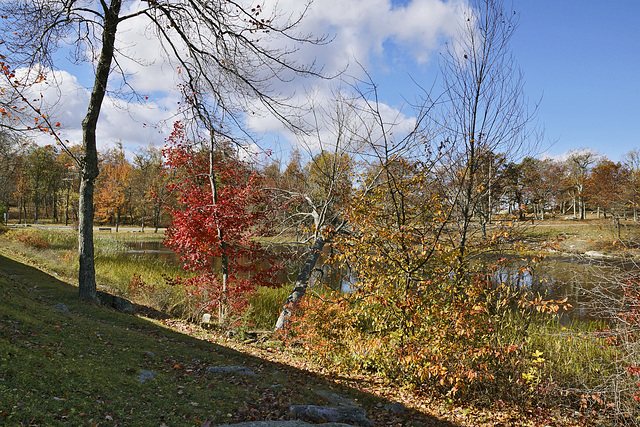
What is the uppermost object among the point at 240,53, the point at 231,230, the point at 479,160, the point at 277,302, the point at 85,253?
the point at 240,53

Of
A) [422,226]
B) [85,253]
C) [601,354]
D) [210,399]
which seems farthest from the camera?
[85,253]

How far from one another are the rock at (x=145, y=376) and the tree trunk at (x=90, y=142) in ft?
15.0

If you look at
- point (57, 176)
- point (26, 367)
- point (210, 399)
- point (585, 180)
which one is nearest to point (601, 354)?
point (210, 399)

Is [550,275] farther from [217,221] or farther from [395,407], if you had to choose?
[217,221]

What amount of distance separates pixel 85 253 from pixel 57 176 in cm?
4419

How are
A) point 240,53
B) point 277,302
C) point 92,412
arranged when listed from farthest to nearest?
point 277,302 → point 240,53 → point 92,412

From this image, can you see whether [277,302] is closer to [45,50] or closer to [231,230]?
[231,230]

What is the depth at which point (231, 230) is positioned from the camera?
352 inches

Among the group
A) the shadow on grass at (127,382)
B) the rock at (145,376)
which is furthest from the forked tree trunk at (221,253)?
the rock at (145,376)

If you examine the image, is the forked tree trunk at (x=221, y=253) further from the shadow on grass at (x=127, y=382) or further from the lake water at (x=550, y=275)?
the shadow on grass at (x=127, y=382)

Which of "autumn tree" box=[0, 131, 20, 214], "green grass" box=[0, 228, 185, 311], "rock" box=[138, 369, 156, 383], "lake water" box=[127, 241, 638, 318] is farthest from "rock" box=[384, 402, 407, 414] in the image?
"autumn tree" box=[0, 131, 20, 214]

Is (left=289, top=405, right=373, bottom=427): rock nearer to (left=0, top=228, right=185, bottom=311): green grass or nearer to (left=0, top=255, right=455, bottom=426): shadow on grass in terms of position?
(left=0, top=255, right=455, bottom=426): shadow on grass

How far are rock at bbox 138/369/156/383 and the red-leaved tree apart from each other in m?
4.23

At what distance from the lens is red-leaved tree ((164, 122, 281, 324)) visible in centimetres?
862
